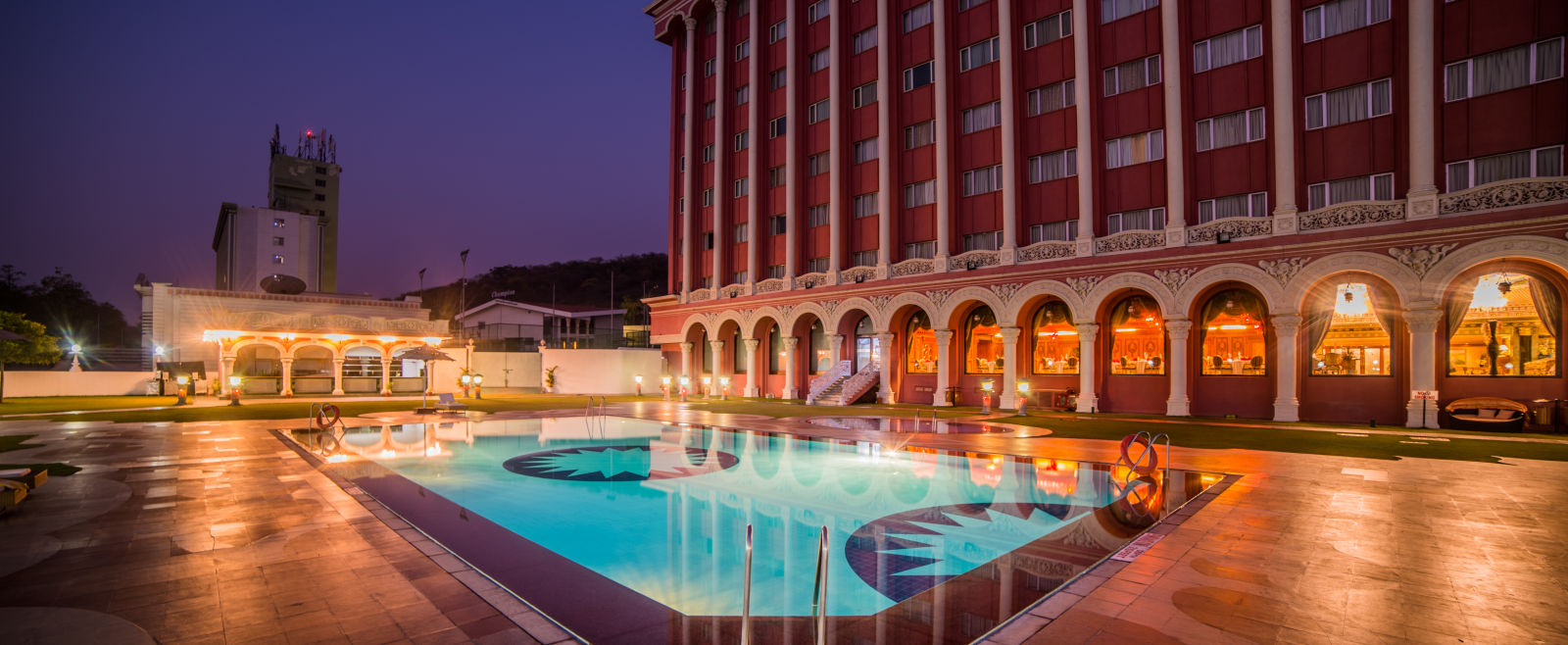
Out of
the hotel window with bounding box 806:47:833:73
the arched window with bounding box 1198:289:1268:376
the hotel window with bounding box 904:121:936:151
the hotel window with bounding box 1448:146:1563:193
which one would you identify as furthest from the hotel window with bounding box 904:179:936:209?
the hotel window with bounding box 1448:146:1563:193

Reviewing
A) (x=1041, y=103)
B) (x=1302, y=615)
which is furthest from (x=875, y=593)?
(x=1041, y=103)

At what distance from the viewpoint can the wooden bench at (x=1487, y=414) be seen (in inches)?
743


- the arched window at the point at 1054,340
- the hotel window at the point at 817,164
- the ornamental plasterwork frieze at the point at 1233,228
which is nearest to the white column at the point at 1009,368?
the arched window at the point at 1054,340

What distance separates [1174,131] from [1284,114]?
3.21 m

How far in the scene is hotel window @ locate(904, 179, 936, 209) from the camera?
106ft

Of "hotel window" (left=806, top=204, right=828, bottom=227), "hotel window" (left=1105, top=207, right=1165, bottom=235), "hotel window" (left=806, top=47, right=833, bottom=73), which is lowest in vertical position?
"hotel window" (left=1105, top=207, right=1165, bottom=235)

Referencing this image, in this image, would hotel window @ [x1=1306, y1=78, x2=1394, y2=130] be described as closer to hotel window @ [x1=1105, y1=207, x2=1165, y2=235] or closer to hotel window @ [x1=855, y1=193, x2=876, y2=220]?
hotel window @ [x1=1105, y1=207, x2=1165, y2=235]

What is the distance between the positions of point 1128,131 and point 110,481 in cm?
3008

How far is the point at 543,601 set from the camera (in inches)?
211

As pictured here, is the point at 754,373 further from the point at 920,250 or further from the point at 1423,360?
the point at 1423,360

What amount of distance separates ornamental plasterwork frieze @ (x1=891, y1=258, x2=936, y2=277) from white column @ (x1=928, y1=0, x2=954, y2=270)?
0.52 metres

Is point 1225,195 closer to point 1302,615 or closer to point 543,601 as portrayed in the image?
point 1302,615

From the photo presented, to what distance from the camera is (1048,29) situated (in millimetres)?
29094

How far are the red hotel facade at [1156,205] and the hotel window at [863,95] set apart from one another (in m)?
0.21
